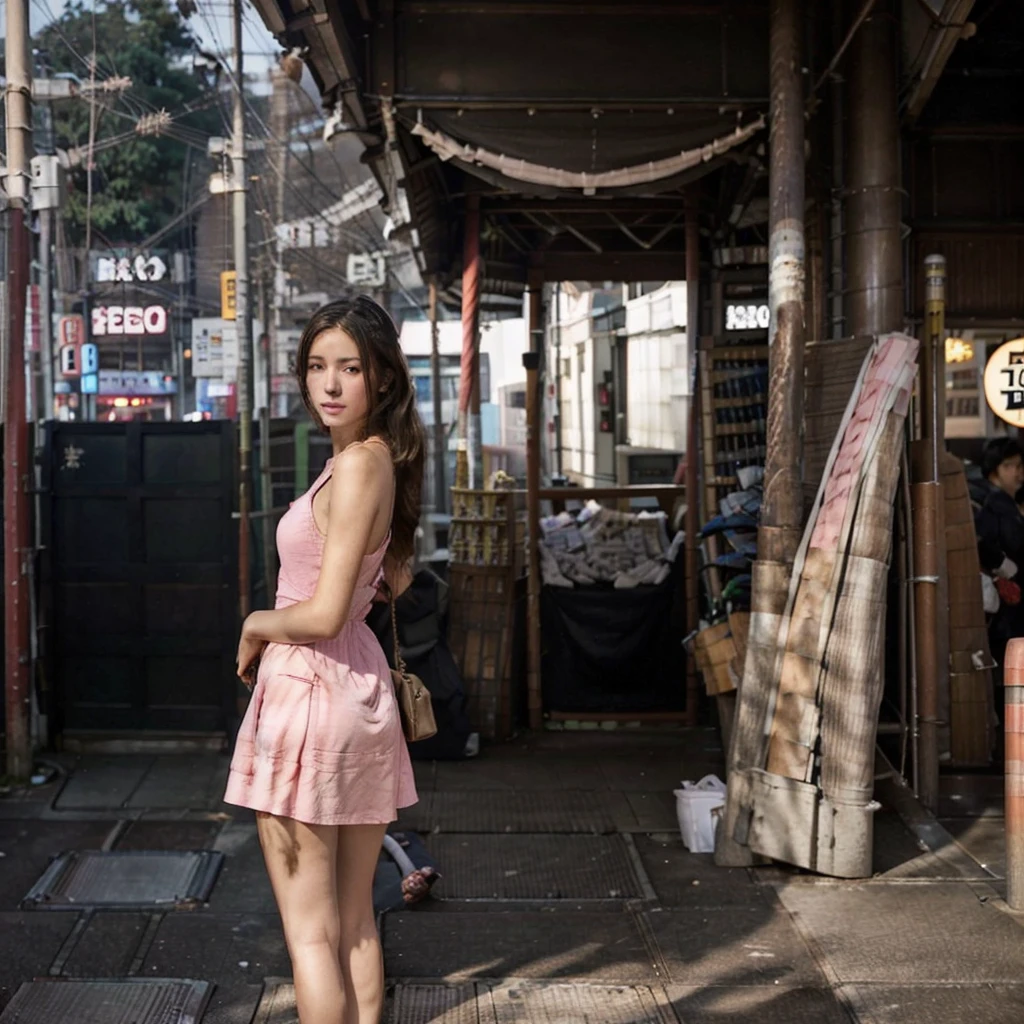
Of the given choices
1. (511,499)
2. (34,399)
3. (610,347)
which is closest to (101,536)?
(34,399)

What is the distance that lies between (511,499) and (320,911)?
5914mm

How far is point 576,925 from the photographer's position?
494cm

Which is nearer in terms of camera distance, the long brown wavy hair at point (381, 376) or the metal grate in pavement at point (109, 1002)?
the long brown wavy hair at point (381, 376)

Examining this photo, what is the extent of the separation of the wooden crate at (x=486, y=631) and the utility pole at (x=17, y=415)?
111 inches

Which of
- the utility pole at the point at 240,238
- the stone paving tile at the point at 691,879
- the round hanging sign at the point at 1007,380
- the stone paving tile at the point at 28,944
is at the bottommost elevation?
the stone paving tile at the point at 691,879

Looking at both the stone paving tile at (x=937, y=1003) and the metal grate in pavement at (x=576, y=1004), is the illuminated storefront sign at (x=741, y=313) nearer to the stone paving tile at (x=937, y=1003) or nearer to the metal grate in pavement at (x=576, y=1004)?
the stone paving tile at (x=937, y=1003)

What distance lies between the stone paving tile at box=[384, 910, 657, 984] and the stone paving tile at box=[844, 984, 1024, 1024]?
2.42 feet

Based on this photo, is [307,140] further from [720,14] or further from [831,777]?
[831,777]

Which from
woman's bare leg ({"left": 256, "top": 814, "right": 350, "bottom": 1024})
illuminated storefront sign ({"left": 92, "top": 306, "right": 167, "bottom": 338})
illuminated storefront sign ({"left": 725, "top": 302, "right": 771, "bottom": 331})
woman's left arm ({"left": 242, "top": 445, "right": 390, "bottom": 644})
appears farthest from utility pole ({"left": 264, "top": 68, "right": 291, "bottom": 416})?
woman's bare leg ({"left": 256, "top": 814, "right": 350, "bottom": 1024})

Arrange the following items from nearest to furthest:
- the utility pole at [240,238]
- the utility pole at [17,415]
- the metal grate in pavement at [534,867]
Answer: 1. the metal grate in pavement at [534,867]
2. the utility pole at [17,415]
3. the utility pole at [240,238]

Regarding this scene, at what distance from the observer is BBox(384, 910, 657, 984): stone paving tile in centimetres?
445

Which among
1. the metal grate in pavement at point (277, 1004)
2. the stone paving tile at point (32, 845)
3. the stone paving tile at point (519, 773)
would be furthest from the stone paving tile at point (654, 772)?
the metal grate in pavement at point (277, 1004)

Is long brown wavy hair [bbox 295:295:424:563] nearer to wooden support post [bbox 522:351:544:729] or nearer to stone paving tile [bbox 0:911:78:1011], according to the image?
stone paving tile [bbox 0:911:78:1011]

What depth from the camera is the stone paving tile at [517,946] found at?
175 inches
